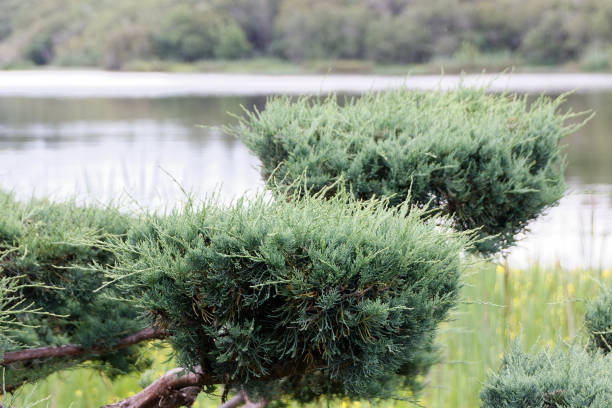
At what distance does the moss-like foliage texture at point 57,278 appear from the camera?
2.54 meters

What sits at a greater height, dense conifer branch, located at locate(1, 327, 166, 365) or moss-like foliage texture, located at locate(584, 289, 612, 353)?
moss-like foliage texture, located at locate(584, 289, 612, 353)

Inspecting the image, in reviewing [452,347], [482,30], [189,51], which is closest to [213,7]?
[189,51]

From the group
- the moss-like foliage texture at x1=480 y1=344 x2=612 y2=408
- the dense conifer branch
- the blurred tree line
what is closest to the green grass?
the dense conifer branch

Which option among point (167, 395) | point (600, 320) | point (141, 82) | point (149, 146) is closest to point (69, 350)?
point (167, 395)

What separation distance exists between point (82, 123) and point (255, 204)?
2933 cm

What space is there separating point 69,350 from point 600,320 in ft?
7.70

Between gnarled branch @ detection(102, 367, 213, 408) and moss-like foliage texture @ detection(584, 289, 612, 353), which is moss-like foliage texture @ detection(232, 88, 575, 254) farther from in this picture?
gnarled branch @ detection(102, 367, 213, 408)

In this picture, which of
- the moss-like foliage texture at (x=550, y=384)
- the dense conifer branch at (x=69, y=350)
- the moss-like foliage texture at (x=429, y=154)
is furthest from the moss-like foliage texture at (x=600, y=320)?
the dense conifer branch at (x=69, y=350)

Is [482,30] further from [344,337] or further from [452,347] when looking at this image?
[344,337]

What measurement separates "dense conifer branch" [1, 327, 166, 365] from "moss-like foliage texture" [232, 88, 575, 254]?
3.07 ft

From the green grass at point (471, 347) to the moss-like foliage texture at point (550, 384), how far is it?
66.8 inches

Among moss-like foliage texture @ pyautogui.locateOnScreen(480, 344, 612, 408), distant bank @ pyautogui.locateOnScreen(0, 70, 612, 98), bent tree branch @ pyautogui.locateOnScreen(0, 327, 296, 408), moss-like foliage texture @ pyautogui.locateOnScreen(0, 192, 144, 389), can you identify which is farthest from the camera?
distant bank @ pyautogui.locateOnScreen(0, 70, 612, 98)

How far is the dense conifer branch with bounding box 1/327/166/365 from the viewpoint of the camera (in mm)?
2664

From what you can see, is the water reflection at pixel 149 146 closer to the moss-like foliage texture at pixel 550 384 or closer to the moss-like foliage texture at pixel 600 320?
the moss-like foliage texture at pixel 600 320
